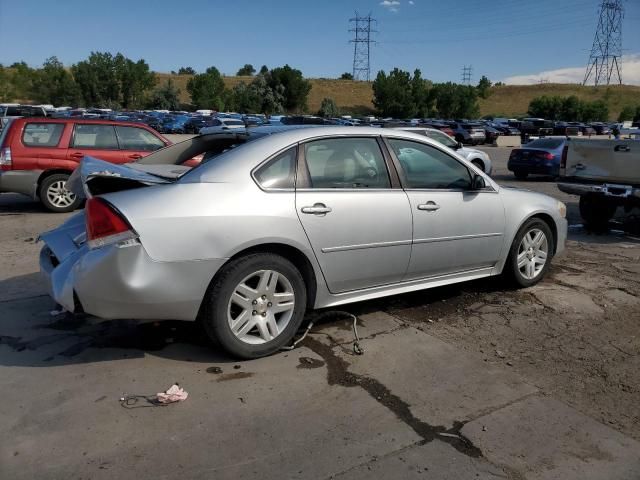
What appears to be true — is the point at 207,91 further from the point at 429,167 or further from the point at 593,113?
the point at 429,167

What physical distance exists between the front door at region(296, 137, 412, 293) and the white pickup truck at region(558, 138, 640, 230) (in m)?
5.42

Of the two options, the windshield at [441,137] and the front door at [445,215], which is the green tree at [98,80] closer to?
the windshield at [441,137]

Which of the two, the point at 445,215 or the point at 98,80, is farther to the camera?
the point at 98,80

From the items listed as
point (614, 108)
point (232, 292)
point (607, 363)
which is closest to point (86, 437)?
point (232, 292)

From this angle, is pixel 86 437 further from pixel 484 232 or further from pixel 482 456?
pixel 484 232

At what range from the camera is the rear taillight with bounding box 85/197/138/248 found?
3484 millimetres

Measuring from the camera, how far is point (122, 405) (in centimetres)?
333

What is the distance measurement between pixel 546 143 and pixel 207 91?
69661mm

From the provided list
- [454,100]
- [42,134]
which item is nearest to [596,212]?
[42,134]

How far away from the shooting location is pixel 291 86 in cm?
8075

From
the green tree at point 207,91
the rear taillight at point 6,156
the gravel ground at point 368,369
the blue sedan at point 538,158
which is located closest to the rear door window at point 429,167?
the gravel ground at point 368,369

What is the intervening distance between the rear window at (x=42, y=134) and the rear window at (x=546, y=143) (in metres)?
14.2

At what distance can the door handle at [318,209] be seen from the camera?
3990 millimetres

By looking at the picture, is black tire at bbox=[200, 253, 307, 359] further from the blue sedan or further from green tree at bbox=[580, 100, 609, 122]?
green tree at bbox=[580, 100, 609, 122]
